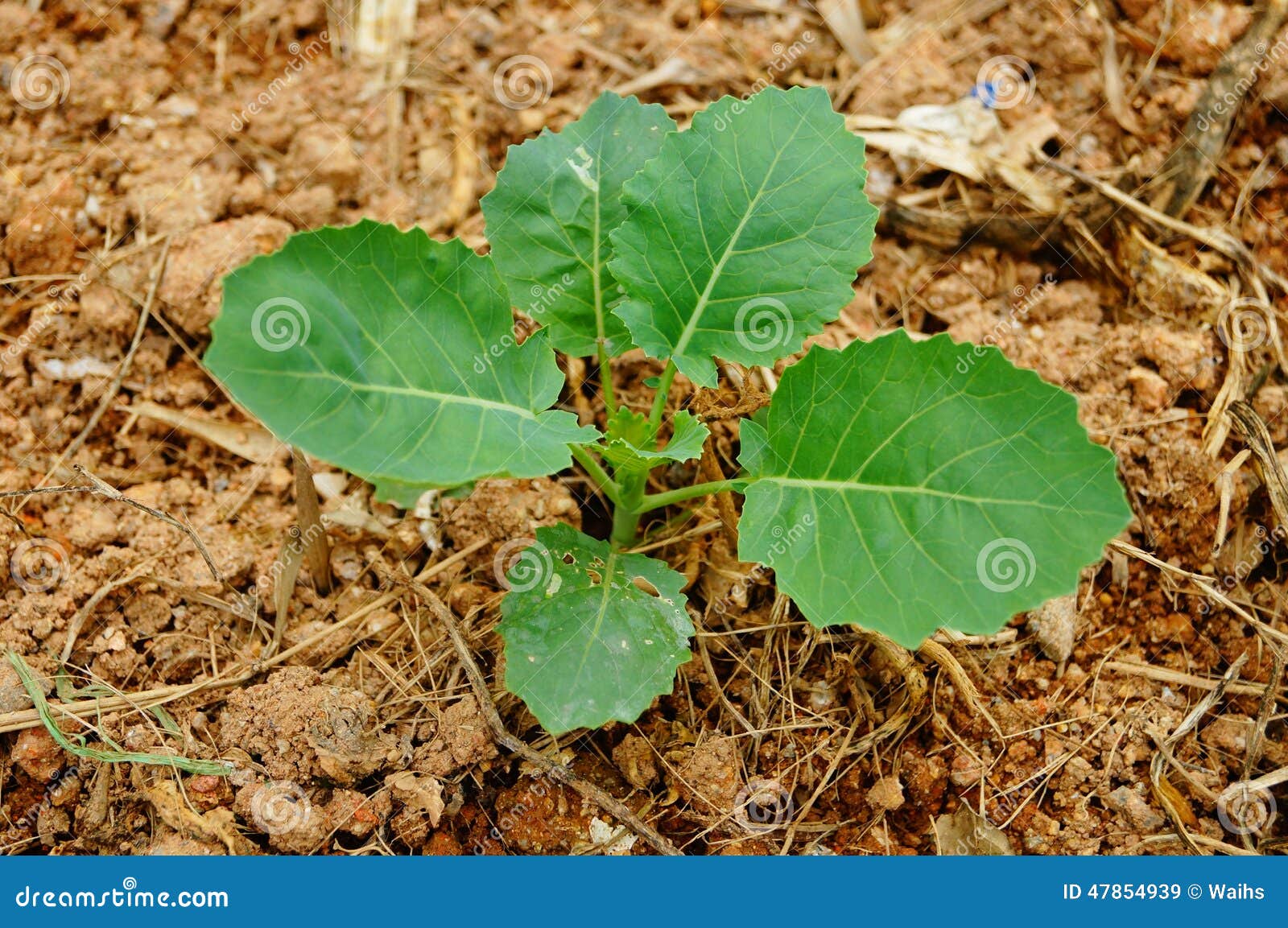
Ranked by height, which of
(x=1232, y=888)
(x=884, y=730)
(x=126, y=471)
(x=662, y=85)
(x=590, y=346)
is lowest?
(x=1232, y=888)

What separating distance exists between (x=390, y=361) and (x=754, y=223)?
80cm

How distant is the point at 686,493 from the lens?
208cm

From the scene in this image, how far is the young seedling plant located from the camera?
5.56 feet

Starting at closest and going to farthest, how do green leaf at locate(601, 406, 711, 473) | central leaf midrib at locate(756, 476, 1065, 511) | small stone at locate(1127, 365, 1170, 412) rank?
1. central leaf midrib at locate(756, 476, 1065, 511)
2. green leaf at locate(601, 406, 711, 473)
3. small stone at locate(1127, 365, 1170, 412)

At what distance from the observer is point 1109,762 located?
6.89 feet

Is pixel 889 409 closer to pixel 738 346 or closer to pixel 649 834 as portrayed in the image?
pixel 738 346

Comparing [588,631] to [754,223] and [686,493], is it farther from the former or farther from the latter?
[754,223]

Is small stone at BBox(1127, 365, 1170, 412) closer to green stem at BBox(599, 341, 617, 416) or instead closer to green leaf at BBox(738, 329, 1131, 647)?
green leaf at BBox(738, 329, 1131, 647)

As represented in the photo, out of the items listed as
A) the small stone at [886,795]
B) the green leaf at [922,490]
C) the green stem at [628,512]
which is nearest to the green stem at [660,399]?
the green stem at [628,512]

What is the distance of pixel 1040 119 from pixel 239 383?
2303 mm

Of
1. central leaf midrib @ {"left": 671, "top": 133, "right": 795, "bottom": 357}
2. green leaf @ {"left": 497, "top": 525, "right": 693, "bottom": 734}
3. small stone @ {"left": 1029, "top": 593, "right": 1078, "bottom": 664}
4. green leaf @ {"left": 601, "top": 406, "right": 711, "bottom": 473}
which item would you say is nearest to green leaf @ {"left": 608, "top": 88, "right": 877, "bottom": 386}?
central leaf midrib @ {"left": 671, "top": 133, "right": 795, "bottom": 357}

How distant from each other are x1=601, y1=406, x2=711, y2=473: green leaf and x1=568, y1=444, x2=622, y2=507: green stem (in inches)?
2.9

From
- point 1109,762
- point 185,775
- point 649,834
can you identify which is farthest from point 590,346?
point 1109,762

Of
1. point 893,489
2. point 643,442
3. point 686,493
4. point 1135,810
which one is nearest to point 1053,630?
point 1135,810
